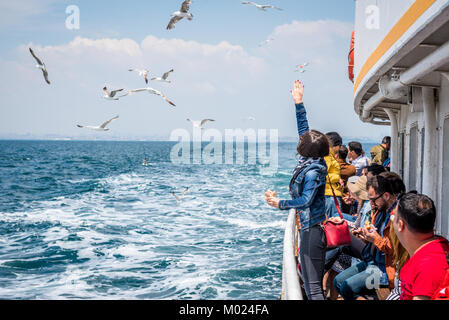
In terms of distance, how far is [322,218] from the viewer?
3867 mm

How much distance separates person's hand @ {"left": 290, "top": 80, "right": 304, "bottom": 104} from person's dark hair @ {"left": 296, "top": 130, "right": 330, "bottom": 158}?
584 mm

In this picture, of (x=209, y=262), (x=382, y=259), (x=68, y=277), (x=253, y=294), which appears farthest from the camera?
(x=209, y=262)

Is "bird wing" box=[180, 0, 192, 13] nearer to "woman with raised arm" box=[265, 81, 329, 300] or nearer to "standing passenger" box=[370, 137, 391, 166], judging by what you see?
"standing passenger" box=[370, 137, 391, 166]

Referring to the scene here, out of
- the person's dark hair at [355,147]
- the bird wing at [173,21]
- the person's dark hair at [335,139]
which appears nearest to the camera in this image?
the person's dark hair at [335,139]

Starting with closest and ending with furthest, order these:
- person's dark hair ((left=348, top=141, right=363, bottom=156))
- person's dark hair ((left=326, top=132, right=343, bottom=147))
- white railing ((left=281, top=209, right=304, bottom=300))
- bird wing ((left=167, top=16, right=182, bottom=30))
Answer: white railing ((left=281, top=209, right=304, bottom=300)) < person's dark hair ((left=326, top=132, right=343, bottom=147)) < person's dark hair ((left=348, top=141, right=363, bottom=156)) < bird wing ((left=167, top=16, right=182, bottom=30))

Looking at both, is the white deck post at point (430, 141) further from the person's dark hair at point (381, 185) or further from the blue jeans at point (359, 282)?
the blue jeans at point (359, 282)

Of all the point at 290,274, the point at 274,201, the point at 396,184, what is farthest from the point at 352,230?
the point at 274,201

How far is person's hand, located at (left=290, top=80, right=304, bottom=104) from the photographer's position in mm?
4283

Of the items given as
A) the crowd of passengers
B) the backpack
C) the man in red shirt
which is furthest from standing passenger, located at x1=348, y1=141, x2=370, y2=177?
the backpack

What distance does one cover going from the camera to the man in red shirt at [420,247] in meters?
2.43

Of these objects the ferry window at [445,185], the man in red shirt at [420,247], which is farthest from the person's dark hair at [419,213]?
the ferry window at [445,185]
